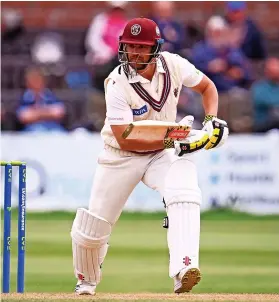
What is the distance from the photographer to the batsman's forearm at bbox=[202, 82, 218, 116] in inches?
260

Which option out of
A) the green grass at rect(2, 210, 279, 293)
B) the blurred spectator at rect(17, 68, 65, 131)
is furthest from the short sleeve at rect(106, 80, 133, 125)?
the blurred spectator at rect(17, 68, 65, 131)

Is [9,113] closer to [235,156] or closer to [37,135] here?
[37,135]

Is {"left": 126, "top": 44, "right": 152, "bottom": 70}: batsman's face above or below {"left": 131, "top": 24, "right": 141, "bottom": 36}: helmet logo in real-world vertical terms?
below

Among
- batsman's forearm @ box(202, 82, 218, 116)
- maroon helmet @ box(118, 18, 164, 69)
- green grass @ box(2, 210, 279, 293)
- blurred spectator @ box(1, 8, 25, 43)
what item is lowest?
green grass @ box(2, 210, 279, 293)

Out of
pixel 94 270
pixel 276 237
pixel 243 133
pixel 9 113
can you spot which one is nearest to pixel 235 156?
pixel 243 133

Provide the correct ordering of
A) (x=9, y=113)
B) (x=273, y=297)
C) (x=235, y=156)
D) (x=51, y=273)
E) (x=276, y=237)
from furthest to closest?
(x=9, y=113)
(x=235, y=156)
(x=276, y=237)
(x=51, y=273)
(x=273, y=297)

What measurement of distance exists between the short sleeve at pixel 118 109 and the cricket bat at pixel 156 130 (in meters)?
0.14

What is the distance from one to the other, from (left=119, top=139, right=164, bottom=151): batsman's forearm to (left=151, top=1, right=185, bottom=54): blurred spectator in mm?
6821

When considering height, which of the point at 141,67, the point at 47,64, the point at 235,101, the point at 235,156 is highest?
the point at 47,64

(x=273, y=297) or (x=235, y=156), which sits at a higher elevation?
(x=235, y=156)

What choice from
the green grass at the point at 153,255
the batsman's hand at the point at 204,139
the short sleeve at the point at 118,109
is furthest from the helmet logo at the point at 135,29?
the green grass at the point at 153,255

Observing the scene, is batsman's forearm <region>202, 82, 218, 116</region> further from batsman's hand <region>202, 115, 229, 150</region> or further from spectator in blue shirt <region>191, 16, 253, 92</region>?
spectator in blue shirt <region>191, 16, 253, 92</region>

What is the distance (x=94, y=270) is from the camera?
21.9 feet

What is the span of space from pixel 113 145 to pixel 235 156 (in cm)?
608
